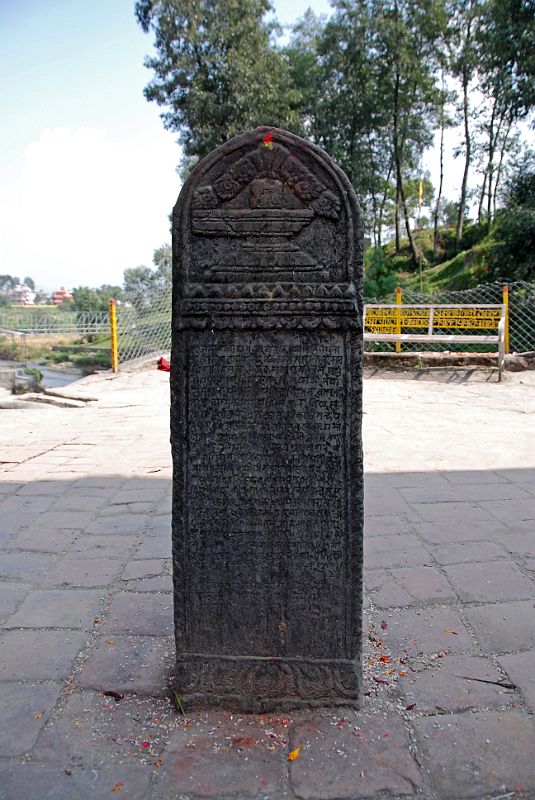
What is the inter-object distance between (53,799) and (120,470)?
3.49 metres

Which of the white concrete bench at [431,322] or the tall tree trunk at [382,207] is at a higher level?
the tall tree trunk at [382,207]

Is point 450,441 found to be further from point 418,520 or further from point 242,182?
point 242,182

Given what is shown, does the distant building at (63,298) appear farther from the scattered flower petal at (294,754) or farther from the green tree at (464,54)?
the scattered flower petal at (294,754)

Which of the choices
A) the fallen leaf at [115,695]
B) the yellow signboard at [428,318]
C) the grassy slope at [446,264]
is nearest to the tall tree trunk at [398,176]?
the grassy slope at [446,264]

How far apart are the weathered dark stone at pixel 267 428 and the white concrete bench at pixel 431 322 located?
909cm

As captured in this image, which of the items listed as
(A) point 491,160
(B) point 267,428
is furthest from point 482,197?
(B) point 267,428

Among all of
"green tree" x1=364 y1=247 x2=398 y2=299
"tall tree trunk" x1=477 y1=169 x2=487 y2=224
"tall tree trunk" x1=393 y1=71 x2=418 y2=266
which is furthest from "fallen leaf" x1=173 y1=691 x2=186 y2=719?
"tall tree trunk" x1=477 y1=169 x2=487 y2=224

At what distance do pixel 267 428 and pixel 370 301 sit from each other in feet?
38.2

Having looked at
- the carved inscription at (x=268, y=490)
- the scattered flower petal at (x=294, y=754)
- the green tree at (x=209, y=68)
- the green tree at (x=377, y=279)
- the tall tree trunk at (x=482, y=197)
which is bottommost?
the scattered flower petal at (x=294, y=754)

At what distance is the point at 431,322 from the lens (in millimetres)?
11469

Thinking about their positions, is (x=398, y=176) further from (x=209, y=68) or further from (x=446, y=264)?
(x=209, y=68)

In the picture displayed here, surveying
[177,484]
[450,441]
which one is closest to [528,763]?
[177,484]

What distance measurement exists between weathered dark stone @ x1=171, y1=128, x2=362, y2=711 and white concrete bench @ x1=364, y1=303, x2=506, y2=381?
9089 mm

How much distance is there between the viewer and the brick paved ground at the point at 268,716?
173cm
